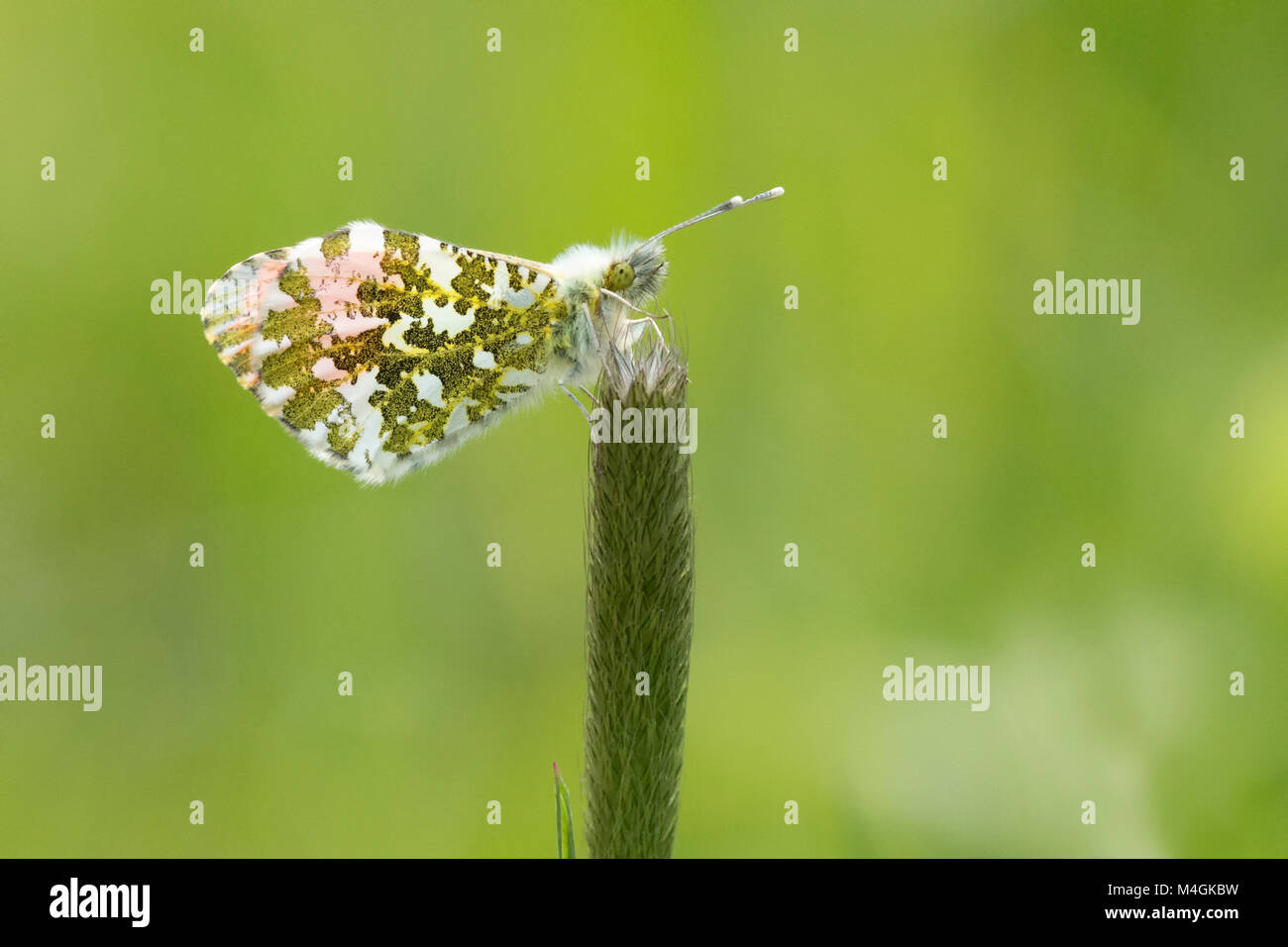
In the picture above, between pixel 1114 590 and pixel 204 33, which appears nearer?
pixel 1114 590

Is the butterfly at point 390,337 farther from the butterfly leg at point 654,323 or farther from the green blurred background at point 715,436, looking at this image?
the green blurred background at point 715,436

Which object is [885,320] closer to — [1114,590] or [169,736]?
[1114,590]

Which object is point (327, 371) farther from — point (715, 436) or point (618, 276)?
point (715, 436)

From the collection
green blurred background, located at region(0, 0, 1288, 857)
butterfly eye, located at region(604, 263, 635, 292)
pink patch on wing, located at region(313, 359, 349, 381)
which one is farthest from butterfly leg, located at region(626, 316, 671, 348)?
green blurred background, located at region(0, 0, 1288, 857)

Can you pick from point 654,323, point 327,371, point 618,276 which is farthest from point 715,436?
point 327,371

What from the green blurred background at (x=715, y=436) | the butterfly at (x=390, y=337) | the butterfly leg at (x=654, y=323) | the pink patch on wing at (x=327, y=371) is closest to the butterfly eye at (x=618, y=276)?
the butterfly at (x=390, y=337)

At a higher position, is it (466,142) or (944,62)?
(944,62)

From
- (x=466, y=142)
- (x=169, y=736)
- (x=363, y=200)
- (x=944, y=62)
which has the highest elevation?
(x=944, y=62)

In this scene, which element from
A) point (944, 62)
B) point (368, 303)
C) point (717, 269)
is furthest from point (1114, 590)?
point (368, 303)
